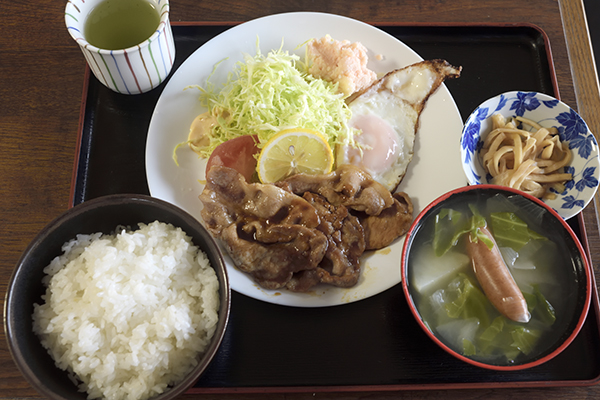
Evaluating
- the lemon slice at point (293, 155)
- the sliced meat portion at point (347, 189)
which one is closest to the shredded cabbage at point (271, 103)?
the lemon slice at point (293, 155)

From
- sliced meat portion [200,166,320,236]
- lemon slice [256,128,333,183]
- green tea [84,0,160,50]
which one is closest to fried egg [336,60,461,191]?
lemon slice [256,128,333,183]

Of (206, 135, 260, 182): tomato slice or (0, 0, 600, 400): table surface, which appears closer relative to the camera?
(0, 0, 600, 400): table surface

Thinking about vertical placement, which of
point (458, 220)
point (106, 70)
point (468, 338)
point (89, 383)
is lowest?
point (89, 383)

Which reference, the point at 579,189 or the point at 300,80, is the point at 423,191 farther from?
the point at 300,80

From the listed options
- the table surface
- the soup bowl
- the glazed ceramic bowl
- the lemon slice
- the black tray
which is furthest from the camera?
the lemon slice

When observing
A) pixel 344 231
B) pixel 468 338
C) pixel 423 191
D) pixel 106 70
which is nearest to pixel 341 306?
pixel 344 231

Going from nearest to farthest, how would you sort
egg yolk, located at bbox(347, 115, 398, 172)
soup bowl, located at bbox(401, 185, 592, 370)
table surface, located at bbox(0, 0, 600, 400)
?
soup bowl, located at bbox(401, 185, 592, 370)
table surface, located at bbox(0, 0, 600, 400)
egg yolk, located at bbox(347, 115, 398, 172)

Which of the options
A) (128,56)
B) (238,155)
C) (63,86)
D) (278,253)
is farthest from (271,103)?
(63,86)

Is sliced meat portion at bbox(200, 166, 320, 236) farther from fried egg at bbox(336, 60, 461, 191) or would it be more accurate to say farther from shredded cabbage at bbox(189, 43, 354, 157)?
fried egg at bbox(336, 60, 461, 191)
